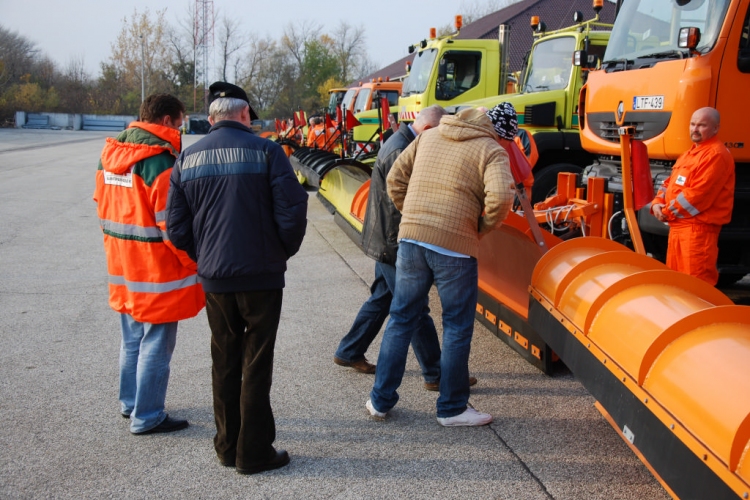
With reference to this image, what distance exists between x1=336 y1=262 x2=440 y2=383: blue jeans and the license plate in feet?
8.57

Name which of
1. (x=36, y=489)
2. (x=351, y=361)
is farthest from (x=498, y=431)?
(x=36, y=489)

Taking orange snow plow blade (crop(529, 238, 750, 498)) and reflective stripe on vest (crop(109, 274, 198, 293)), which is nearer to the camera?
orange snow plow blade (crop(529, 238, 750, 498))

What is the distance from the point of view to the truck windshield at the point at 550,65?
9242mm

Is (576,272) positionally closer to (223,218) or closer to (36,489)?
(223,218)

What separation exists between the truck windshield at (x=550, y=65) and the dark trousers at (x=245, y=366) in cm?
706

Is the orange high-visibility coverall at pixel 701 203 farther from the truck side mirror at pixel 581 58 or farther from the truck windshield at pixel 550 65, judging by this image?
the truck windshield at pixel 550 65

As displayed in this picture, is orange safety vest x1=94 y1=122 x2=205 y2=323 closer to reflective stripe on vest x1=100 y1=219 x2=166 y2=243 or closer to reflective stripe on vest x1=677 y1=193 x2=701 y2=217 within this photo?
reflective stripe on vest x1=100 y1=219 x2=166 y2=243

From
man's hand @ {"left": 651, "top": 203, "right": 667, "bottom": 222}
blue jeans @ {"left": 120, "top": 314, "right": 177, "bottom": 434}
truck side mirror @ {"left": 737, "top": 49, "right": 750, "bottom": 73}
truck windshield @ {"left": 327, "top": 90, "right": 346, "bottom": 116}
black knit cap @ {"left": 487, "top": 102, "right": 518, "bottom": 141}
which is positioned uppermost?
truck windshield @ {"left": 327, "top": 90, "right": 346, "bottom": 116}

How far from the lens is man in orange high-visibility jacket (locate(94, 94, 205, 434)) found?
3.55 meters

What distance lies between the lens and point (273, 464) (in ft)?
→ 11.1

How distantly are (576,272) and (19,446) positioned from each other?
9.84ft

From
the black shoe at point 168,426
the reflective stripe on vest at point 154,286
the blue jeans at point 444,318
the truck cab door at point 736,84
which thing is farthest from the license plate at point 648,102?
the black shoe at point 168,426

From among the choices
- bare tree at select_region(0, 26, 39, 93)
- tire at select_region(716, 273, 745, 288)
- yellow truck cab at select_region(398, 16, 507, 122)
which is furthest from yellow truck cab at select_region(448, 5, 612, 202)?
bare tree at select_region(0, 26, 39, 93)

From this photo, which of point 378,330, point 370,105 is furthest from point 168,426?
point 370,105
